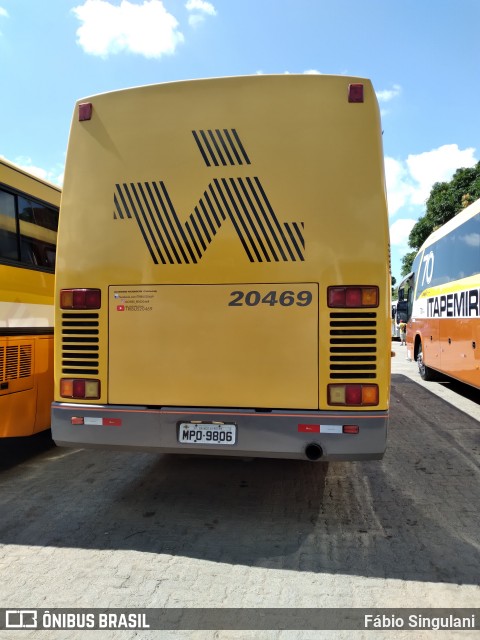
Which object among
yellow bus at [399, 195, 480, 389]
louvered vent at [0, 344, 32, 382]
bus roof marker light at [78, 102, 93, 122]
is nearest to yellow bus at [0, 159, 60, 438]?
louvered vent at [0, 344, 32, 382]

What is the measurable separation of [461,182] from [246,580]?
3053 cm

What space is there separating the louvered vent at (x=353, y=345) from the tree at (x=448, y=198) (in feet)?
86.3

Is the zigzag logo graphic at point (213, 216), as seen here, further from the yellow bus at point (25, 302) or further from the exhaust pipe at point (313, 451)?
the yellow bus at point (25, 302)

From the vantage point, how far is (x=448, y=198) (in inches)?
1136

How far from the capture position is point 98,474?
4992mm

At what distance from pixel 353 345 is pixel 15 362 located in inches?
141

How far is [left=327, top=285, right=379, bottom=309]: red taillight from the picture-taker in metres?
3.48

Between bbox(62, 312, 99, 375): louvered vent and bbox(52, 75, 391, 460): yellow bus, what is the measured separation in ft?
0.04

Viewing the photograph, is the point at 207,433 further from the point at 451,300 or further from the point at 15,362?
the point at 451,300

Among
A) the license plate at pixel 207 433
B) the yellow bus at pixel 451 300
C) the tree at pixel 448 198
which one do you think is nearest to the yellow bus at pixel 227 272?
the license plate at pixel 207 433

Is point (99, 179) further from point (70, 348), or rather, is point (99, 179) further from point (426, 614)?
point (426, 614)

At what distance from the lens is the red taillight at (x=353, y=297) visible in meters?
3.48

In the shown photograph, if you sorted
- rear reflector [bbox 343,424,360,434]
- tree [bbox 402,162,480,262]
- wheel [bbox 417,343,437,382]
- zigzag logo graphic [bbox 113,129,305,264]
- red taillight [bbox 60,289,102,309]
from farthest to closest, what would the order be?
tree [bbox 402,162,480,262], wheel [bbox 417,343,437,382], red taillight [bbox 60,289,102,309], zigzag logo graphic [bbox 113,129,305,264], rear reflector [bbox 343,424,360,434]

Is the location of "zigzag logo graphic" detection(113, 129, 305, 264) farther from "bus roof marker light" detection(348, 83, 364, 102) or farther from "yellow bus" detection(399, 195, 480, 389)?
"yellow bus" detection(399, 195, 480, 389)
